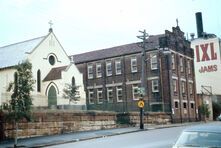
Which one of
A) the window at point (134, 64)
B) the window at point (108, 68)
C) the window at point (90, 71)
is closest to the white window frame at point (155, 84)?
the window at point (134, 64)

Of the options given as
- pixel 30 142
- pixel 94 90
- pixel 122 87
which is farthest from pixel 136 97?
pixel 30 142

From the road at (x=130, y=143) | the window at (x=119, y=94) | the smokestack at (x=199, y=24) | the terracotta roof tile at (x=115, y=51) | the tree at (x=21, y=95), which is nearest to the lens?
the road at (x=130, y=143)

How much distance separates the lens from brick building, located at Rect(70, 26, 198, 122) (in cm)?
5109

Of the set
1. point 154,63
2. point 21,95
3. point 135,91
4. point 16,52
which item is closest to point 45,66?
point 16,52

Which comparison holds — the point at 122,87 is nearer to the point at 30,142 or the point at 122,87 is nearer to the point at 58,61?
the point at 58,61

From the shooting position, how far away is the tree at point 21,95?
23797mm

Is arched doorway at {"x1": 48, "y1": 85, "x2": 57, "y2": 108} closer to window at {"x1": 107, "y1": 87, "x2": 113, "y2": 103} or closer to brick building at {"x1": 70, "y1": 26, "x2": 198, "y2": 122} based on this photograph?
brick building at {"x1": 70, "y1": 26, "x2": 198, "y2": 122}

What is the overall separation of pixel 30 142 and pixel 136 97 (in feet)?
97.9

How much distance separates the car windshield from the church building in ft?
111

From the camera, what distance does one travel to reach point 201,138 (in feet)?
33.3

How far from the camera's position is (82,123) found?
3291 centimetres

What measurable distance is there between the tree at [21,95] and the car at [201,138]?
15.1 meters

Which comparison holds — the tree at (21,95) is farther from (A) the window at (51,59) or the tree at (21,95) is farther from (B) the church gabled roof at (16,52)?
(A) the window at (51,59)

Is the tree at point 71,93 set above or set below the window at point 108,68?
below
